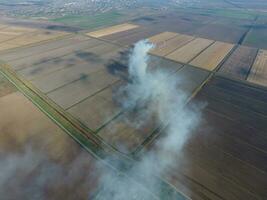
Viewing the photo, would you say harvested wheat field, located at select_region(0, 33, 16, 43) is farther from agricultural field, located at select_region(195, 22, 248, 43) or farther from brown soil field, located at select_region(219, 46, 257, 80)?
agricultural field, located at select_region(195, 22, 248, 43)

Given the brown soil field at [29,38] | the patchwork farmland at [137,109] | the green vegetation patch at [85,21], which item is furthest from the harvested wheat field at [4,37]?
the green vegetation patch at [85,21]

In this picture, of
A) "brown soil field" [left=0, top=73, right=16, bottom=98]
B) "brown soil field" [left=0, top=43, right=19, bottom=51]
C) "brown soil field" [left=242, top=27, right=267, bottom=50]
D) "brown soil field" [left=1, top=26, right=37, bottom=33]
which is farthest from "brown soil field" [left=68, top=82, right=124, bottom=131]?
"brown soil field" [left=1, top=26, right=37, bottom=33]

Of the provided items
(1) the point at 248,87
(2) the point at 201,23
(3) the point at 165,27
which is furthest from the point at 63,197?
(2) the point at 201,23

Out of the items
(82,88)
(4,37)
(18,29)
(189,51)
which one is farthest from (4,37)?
(189,51)

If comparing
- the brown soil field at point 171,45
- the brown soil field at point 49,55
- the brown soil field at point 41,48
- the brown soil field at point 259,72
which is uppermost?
the brown soil field at point 259,72

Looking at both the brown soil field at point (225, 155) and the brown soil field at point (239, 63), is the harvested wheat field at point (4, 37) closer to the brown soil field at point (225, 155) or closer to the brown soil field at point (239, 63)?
the brown soil field at point (225, 155)

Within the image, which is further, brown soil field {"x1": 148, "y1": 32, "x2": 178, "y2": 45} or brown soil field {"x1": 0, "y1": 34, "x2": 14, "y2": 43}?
brown soil field {"x1": 148, "y1": 32, "x2": 178, "y2": 45}
